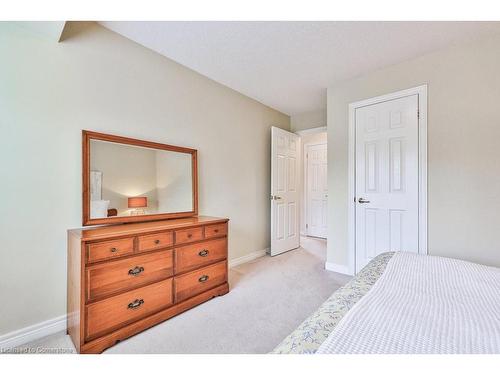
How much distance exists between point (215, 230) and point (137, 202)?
2.52 ft

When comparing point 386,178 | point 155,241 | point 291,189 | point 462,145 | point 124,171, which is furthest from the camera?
point 291,189

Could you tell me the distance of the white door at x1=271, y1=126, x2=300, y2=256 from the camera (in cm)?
365

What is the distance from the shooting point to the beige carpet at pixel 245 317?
158 cm

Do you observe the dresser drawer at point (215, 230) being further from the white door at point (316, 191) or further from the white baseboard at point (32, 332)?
the white door at point (316, 191)

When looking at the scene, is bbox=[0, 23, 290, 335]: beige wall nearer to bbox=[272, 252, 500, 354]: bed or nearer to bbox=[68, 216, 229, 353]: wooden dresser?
bbox=[68, 216, 229, 353]: wooden dresser

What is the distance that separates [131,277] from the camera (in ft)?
5.44

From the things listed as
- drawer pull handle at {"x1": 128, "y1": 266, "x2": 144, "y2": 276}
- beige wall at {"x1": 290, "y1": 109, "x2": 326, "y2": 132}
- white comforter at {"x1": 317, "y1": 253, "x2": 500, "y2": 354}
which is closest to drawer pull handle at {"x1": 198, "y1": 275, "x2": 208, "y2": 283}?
drawer pull handle at {"x1": 128, "y1": 266, "x2": 144, "y2": 276}

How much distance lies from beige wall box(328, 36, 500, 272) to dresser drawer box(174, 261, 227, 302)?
215 centimetres

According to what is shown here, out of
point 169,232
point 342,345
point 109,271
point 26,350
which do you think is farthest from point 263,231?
point 342,345

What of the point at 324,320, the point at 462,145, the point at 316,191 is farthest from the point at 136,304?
the point at 316,191

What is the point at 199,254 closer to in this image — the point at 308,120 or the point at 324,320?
the point at 324,320

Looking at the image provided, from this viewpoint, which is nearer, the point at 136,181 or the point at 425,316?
the point at 425,316

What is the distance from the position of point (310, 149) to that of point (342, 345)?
4987 mm

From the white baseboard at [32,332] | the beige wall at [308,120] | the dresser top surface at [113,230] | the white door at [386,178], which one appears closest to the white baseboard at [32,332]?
the white baseboard at [32,332]
